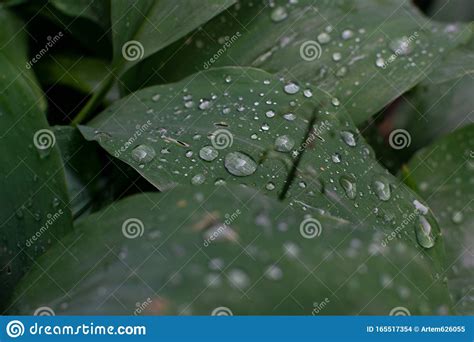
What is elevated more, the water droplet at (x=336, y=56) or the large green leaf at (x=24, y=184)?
the water droplet at (x=336, y=56)

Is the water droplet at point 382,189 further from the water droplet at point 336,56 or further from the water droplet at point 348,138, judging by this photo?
the water droplet at point 336,56

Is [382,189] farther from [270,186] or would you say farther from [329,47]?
[329,47]

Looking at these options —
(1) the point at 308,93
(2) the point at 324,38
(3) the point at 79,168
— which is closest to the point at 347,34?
(2) the point at 324,38

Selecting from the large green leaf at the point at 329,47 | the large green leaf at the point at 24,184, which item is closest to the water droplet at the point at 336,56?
the large green leaf at the point at 329,47

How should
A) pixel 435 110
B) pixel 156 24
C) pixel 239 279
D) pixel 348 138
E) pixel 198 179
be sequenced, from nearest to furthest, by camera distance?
pixel 239 279 < pixel 198 179 < pixel 348 138 < pixel 156 24 < pixel 435 110

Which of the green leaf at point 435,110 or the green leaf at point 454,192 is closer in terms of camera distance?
the green leaf at point 454,192
